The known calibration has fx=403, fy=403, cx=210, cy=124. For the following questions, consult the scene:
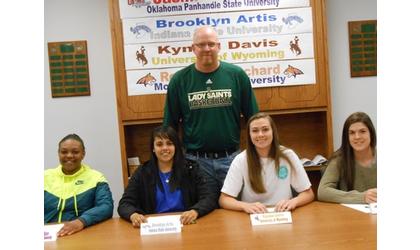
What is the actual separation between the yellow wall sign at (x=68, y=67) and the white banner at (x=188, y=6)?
2.12ft

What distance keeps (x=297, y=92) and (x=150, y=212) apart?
154 centimetres

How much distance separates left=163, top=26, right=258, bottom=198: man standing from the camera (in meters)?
2.55

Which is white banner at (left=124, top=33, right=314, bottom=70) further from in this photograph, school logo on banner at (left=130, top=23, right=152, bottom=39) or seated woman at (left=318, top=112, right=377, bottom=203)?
seated woman at (left=318, top=112, right=377, bottom=203)

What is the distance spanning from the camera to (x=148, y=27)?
2.99m

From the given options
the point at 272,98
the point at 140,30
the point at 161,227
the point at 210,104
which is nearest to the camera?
the point at 161,227

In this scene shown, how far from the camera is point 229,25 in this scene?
3.02 metres

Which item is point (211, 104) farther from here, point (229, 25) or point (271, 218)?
point (271, 218)

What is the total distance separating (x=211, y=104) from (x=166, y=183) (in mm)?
625

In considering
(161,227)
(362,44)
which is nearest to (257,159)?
(161,227)

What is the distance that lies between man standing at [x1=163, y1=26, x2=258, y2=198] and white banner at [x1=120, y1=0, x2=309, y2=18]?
49 centimetres

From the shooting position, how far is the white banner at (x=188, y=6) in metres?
2.97

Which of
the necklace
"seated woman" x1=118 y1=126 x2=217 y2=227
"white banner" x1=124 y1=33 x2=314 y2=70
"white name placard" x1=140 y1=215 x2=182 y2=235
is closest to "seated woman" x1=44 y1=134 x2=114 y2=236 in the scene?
"seated woman" x1=118 y1=126 x2=217 y2=227

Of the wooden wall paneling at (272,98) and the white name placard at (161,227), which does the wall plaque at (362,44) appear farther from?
the white name placard at (161,227)

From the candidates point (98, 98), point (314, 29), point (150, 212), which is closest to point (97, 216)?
point (150, 212)
